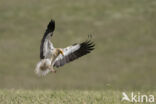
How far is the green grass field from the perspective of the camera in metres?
26.9

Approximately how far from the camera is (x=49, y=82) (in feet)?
88.0

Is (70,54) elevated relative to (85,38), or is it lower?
lower

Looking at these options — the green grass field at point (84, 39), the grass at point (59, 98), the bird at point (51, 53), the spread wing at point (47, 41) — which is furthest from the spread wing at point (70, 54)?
the green grass field at point (84, 39)

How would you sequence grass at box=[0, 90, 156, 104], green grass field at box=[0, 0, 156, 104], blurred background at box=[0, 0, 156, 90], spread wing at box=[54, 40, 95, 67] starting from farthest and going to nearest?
blurred background at box=[0, 0, 156, 90] < green grass field at box=[0, 0, 156, 104] < spread wing at box=[54, 40, 95, 67] < grass at box=[0, 90, 156, 104]

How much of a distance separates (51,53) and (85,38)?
65.2 feet

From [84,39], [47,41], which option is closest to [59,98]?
[47,41]

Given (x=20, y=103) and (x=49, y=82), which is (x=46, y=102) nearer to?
(x=20, y=103)

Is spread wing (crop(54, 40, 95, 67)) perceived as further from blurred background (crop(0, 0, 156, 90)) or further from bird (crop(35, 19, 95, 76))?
blurred background (crop(0, 0, 156, 90))

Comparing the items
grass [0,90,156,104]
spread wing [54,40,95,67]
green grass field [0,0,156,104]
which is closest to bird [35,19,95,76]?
spread wing [54,40,95,67]

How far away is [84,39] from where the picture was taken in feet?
105

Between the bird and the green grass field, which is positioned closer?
the bird

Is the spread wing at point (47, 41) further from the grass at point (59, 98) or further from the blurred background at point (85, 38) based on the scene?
the blurred background at point (85, 38)

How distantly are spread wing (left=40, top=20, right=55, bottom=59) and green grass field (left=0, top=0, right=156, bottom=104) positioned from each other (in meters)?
8.56

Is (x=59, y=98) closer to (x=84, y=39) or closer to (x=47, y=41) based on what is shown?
(x=47, y=41)
